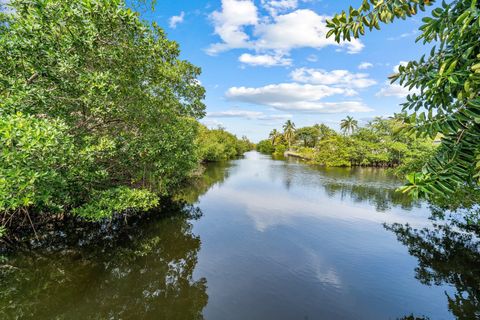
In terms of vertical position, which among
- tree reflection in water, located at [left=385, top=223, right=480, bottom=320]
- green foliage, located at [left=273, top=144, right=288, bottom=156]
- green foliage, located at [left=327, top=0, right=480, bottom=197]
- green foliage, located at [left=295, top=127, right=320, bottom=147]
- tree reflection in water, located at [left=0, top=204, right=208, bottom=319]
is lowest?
tree reflection in water, located at [left=0, top=204, right=208, bottom=319]

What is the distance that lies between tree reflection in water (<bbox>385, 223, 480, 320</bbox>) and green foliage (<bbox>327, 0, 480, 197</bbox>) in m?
9.63

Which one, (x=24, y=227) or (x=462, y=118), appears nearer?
(x=462, y=118)

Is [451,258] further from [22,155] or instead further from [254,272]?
[22,155]

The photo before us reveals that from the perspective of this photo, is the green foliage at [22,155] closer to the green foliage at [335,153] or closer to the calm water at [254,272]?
the calm water at [254,272]

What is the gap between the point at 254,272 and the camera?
10.4 m

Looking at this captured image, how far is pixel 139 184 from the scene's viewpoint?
15.6 m

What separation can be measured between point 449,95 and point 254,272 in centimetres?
983

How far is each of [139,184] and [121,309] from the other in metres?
8.78

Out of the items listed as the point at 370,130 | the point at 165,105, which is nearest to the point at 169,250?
the point at 165,105

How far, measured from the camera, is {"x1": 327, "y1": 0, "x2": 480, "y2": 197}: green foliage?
199 cm

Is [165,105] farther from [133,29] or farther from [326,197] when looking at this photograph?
[326,197]

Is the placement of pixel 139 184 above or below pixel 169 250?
above

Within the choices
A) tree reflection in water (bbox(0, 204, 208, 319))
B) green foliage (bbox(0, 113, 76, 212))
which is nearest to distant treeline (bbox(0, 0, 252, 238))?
green foliage (bbox(0, 113, 76, 212))

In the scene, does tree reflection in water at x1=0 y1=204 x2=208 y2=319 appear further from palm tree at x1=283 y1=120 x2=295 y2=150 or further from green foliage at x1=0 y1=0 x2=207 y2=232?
palm tree at x1=283 y1=120 x2=295 y2=150
